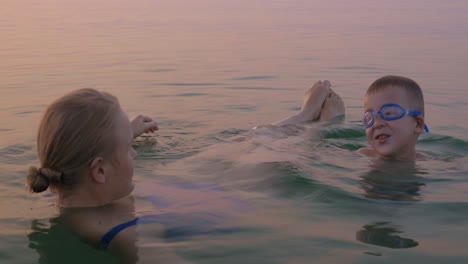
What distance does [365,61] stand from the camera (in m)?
11.8

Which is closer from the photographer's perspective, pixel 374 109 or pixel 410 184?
pixel 410 184

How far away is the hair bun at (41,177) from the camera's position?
122 inches

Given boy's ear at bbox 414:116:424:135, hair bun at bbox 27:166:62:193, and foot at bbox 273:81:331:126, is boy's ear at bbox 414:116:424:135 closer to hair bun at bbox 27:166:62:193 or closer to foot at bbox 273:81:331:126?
foot at bbox 273:81:331:126

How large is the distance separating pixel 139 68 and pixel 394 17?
1313 centimetres

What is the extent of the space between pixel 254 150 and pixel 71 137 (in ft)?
8.22

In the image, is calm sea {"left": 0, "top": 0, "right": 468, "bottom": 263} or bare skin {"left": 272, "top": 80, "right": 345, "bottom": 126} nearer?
calm sea {"left": 0, "top": 0, "right": 468, "bottom": 263}

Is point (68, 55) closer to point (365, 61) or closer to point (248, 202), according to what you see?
point (365, 61)

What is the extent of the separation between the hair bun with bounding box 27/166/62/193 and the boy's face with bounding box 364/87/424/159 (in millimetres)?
3015

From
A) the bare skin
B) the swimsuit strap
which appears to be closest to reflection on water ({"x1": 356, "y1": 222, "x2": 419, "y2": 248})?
the swimsuit strap

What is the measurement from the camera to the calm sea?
127 inches

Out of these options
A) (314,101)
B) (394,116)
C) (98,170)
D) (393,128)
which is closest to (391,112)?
(394,116)

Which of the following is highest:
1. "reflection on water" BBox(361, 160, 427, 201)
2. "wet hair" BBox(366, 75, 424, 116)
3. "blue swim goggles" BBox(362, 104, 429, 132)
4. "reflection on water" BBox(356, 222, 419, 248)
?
"wet hair" BBox(366, 75, 424, 116)

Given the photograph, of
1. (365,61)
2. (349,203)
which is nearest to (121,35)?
(365,61)

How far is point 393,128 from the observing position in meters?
5.08
